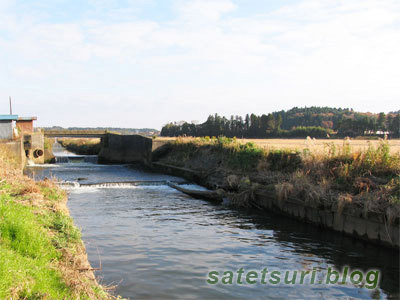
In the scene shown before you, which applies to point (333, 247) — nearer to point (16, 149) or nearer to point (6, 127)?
point (16, 149)

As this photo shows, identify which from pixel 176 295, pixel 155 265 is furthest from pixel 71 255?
pixel 155 265

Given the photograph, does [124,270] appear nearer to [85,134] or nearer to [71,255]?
[71,255]

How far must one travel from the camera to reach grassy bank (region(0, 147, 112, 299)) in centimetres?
515

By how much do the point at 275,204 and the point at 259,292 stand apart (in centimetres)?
842

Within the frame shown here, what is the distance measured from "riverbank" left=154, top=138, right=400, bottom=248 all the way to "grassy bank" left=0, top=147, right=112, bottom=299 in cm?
857

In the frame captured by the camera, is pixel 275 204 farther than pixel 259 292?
Yes

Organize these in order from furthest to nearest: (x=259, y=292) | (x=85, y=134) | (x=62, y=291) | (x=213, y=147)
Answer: (x=85, y=134) < (x=213, y=147) < (x=259, y=292) < (x=62, y=291)

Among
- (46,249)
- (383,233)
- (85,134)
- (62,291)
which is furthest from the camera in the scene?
(85,134)

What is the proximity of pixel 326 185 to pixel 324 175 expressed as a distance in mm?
1438

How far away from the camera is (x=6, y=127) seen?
32.4 m

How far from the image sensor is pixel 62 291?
551 cm

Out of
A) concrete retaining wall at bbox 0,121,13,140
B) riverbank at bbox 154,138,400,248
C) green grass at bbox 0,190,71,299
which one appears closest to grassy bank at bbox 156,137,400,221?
riverbank at bbox 154,138,400,248

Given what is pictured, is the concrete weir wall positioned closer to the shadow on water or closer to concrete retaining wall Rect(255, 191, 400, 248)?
concrete retaining wall Rect(255, 191, 400, 248)

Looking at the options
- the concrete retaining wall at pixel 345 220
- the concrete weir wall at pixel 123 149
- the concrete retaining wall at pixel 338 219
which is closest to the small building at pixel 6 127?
the concrete weir wall at pixel 123 149
